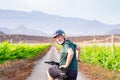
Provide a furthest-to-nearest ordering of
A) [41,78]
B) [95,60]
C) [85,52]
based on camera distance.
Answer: [85,52] < [95,60] < [41,78]

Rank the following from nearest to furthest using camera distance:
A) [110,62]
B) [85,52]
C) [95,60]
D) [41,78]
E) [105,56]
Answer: [41,78] → [110,62] → [105,56] → [95,60] → [85,52]

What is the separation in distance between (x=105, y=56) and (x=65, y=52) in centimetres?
2075

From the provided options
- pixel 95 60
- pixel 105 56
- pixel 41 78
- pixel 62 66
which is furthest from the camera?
pixel 95 60

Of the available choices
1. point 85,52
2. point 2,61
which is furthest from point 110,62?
point 85,52

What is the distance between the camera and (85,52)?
42.0 meters

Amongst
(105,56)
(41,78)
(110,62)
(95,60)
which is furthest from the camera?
(95,60)

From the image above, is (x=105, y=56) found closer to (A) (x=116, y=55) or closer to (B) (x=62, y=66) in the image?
(A) (x=116, y=55)

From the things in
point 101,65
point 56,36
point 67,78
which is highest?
point 56,36

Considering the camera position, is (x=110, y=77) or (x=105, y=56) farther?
(x=105, y=56)

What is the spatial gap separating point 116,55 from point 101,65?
3.61 meters

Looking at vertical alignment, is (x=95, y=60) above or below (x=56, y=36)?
below

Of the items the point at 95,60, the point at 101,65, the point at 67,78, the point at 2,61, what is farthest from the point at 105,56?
the point at 67,78

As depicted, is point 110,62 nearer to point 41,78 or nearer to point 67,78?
point 41,78

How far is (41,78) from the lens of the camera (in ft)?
72.5
